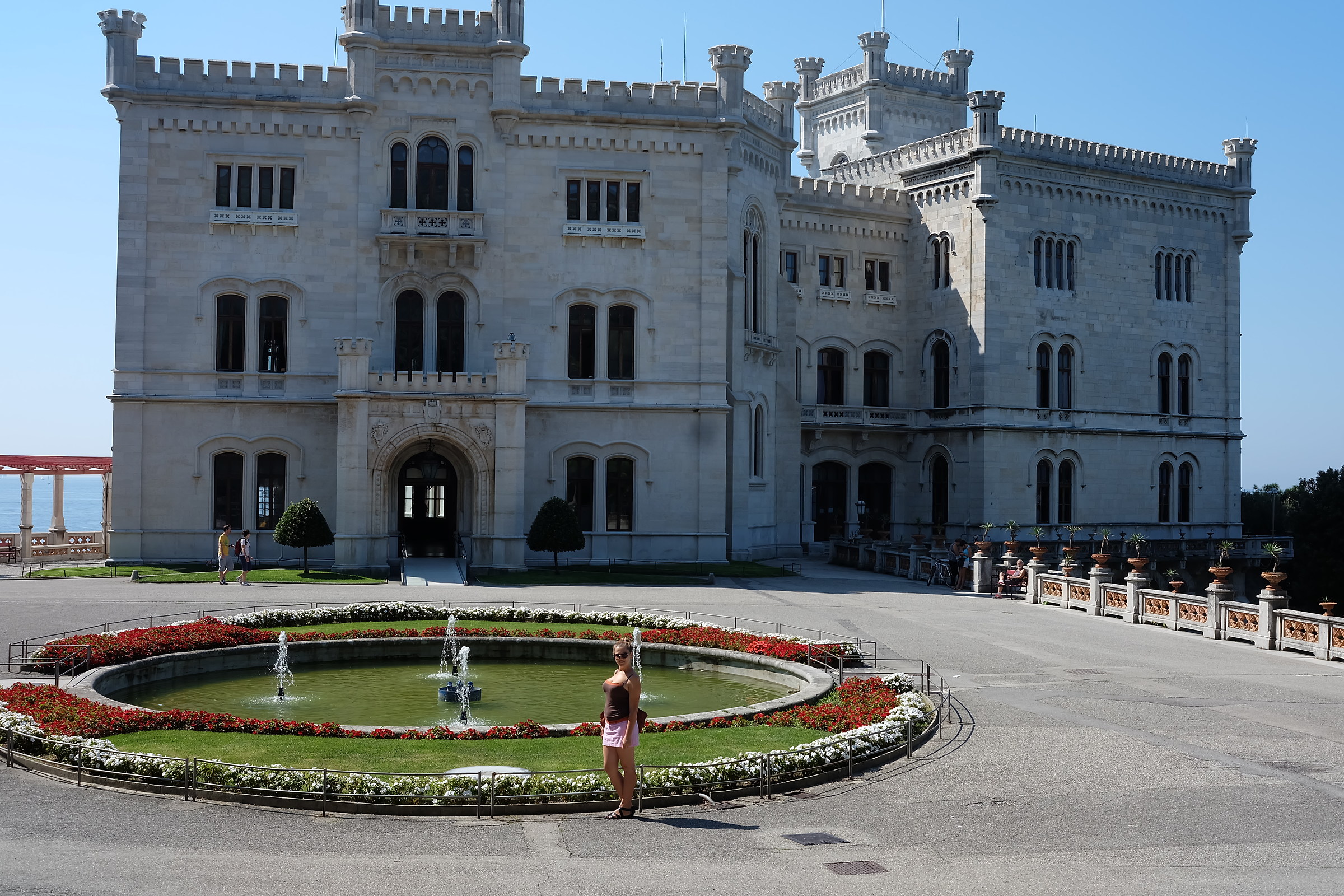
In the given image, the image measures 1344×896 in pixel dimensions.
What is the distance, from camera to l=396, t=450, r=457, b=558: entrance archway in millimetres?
42156

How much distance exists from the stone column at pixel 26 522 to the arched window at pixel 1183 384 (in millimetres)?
50277

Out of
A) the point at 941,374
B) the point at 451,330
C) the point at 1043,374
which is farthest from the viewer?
the point at 941,374

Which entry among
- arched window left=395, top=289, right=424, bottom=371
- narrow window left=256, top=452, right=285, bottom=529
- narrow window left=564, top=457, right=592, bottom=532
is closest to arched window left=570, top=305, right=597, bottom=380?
narrow window left=564, top=457, right=592, bottom=532

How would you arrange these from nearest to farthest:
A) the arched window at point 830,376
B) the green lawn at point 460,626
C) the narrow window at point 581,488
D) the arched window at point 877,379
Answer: the green lawn at point 460,626 < the narrow window at point 581,488 < the arched window at point 830,376 < the arched window at point 877,379

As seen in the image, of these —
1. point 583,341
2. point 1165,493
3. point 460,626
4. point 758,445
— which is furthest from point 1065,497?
point 460,626

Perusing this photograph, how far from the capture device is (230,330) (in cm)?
4191

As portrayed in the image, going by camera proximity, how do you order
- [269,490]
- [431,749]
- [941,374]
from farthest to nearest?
[941,374] → [269,490] → [431,749]

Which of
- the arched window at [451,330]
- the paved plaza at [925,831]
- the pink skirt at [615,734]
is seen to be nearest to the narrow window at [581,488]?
the arched window at [451,330]

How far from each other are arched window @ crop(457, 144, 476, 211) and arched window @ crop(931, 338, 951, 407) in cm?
2336

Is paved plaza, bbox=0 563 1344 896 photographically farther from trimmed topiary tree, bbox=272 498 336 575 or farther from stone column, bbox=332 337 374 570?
stone column, bbox=332 337 374 570

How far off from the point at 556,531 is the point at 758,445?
41.1ft

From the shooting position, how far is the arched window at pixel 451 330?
1688 inches

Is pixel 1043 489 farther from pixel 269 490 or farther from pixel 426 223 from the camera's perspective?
pixel 269 490

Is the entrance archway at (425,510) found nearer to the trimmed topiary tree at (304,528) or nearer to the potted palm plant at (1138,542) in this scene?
the trimmed topiary tree at (304,528)
